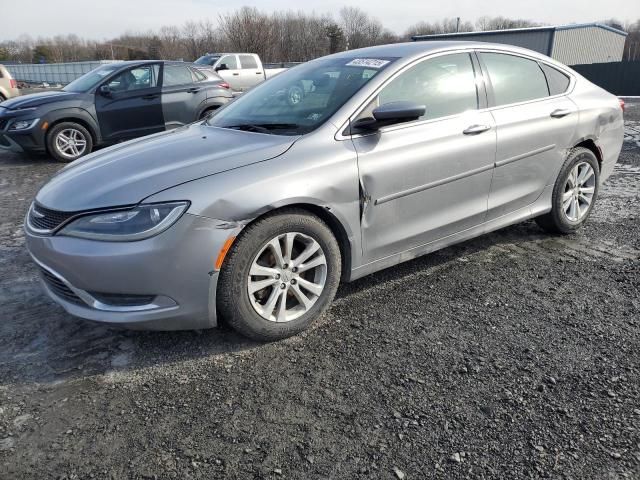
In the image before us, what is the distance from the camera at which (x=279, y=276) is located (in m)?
2.80

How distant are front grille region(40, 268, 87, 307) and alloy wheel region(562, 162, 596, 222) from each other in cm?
379

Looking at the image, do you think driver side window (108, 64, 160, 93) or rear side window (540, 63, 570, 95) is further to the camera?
driver side window (108, 64, 160, 93)

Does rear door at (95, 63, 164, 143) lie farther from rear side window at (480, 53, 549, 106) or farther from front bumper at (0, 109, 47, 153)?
rear side window at (480, 53, 549, 106)

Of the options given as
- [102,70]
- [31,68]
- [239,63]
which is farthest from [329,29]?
[102,70]

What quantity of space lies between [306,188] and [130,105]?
6.79 m

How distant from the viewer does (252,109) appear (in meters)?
3.64

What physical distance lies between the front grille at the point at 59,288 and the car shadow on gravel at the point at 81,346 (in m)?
0.19

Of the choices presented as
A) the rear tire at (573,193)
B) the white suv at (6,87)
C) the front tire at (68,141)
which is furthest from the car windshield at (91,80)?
the white suv at (6,87)

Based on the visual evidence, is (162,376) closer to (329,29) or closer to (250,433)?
(250,433)

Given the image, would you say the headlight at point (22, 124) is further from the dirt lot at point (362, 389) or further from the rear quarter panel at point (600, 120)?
the rear quarter panel at point (600, 120)

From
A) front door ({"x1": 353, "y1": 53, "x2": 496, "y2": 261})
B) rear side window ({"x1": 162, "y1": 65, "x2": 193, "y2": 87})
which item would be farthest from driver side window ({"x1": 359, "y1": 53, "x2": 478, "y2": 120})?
rear side window ({"x1": 162, "y1": 65, "x2": 193, "y2": 87})

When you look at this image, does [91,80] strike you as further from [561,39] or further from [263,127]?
[561,39]

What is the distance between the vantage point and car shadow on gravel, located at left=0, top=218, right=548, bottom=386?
2.63 meters

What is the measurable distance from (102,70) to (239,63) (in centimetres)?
1039
